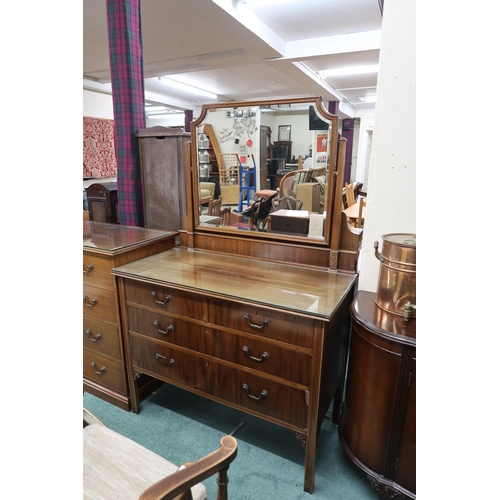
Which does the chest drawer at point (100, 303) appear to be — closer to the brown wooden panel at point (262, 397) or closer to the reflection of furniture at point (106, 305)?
the reflection of furniture at point (106, 305)

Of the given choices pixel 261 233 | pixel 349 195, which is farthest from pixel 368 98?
pixel 261 233

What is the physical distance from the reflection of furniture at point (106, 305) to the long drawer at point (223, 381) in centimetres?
16

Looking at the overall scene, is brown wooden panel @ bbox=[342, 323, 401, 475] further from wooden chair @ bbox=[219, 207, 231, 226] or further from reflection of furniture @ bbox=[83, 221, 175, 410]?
reflection of furniture @ bbox=[83, 221, 175, 410]

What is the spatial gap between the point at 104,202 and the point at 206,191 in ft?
3.34

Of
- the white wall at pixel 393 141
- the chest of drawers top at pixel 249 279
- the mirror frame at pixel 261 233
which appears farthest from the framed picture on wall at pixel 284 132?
the chest of drawers top at pixel 249 279

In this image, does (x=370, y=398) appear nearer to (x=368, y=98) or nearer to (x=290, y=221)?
(x=290, y=221)

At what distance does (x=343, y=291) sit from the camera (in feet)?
4.55

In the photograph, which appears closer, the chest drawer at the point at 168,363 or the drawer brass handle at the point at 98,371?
the chest drawer at the point at 168,363

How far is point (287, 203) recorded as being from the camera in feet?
5.47

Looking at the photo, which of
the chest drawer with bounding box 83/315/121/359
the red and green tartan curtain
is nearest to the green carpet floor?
the chest drawer with bounding box 83/315/121/359

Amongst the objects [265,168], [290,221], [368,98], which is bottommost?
[290,221]

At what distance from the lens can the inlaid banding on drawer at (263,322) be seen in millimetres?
1251
